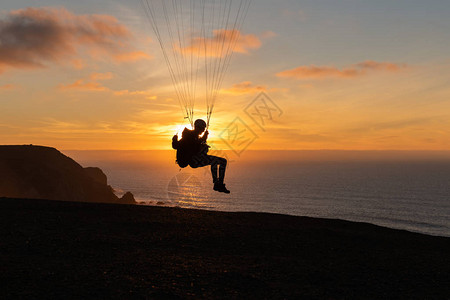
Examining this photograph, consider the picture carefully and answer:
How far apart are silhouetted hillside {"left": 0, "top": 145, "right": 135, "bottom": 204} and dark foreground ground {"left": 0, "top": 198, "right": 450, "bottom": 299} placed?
4614 centimetres

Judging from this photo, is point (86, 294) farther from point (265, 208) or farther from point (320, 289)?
point (265, 208)

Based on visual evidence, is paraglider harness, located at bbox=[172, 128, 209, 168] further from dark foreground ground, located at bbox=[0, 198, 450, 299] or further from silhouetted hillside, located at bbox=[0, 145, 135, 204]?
silhouetted hillside, located at bbox=[0, 145, 135, 204]

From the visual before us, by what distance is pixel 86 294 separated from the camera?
36.5 feet

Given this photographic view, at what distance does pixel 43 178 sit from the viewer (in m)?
71.0

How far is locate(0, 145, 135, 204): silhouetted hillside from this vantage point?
65.1 meters

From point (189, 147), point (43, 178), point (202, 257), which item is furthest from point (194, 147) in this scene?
point (43, 178)

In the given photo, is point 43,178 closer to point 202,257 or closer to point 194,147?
point 202,257

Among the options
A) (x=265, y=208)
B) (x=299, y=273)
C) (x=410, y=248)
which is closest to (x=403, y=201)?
(x=265, y=208)

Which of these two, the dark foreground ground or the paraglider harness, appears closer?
the dark foreground ground

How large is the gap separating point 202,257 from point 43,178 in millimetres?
66313

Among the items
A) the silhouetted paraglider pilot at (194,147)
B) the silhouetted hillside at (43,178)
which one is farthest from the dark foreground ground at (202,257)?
the silhouetted hillside at (43,178)

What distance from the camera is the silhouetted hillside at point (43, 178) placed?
6512 centimetres

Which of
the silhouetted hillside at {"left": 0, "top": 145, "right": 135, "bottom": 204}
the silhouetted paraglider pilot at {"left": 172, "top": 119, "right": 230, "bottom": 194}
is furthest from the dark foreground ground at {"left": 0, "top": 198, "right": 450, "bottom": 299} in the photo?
the silhouetted hillside at {"left": 0, "top": 145, "right": 135, "bottom": 204}

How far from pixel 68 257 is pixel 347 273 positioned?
12294mm
